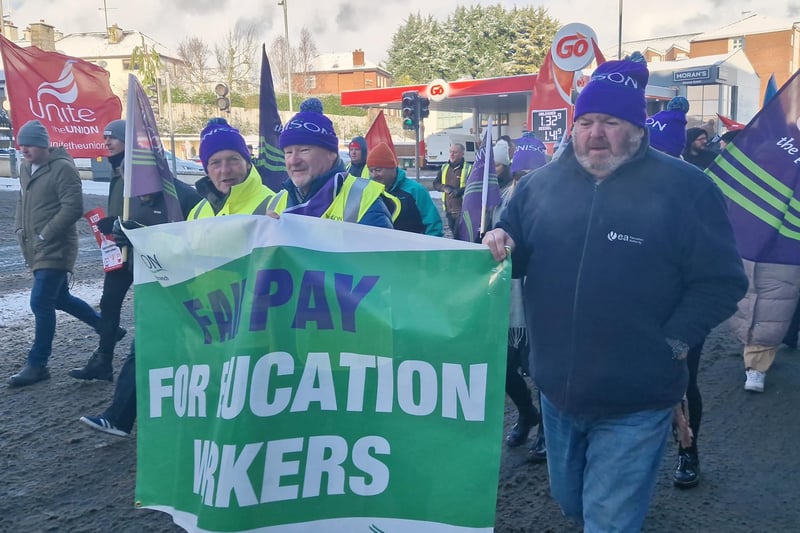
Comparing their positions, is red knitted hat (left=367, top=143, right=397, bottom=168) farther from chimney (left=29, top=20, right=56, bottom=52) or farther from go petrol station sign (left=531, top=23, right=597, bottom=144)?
chimney (left=29, top=20, right=56, bottom=52)

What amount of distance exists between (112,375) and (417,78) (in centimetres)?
6153

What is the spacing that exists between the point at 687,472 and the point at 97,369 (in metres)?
4.50

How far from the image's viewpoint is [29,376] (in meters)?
5.99

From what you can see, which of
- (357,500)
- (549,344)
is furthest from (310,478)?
(549,344)

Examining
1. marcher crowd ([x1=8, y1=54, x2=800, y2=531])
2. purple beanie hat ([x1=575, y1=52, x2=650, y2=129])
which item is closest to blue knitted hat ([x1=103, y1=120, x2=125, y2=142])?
marcher crowd ([x1=8, y1=54, x2=800, y2=531])

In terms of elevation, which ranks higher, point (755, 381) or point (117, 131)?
point (117, 131)

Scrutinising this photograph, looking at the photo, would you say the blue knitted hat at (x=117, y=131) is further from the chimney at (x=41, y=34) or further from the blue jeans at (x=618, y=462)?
the chimney at (x=41, y=34)

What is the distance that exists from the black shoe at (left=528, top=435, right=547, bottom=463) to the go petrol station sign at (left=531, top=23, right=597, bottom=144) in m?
4.66

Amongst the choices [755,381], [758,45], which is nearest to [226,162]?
[755,381]

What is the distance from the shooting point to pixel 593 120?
251 centimetres

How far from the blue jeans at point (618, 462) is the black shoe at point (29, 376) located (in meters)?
4.89

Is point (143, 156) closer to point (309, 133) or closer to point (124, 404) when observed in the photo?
point (309, 133)

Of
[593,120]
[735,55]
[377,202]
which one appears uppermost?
[735,55]

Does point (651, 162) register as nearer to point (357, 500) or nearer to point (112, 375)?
point (357, 500)
